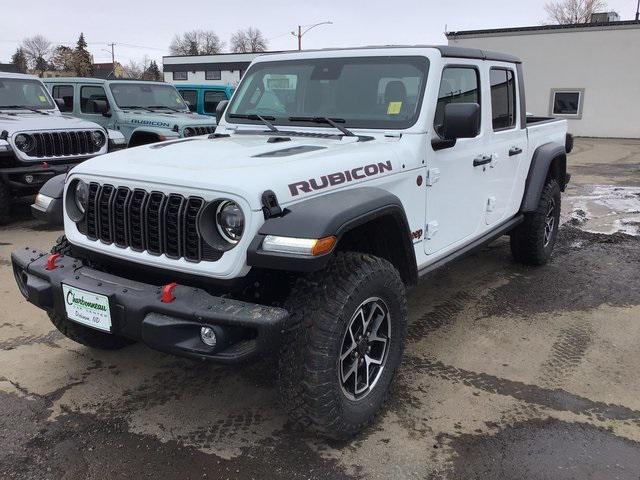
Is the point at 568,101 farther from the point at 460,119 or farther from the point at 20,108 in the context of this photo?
the point at 460,119

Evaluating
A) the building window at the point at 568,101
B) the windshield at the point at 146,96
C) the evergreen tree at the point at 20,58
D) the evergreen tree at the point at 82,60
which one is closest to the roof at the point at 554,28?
the building window at the point at 568,101

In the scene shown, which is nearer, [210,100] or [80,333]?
[80,333]

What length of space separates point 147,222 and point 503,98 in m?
3.15

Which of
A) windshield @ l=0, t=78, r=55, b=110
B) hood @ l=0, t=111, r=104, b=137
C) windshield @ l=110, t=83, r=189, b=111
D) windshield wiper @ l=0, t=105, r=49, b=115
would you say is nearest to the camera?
hood @ l=0, t=111, r=104, b=137

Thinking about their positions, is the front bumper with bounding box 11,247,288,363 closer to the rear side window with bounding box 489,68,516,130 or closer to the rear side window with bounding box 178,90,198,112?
the rear side window with bounding box 489,68,516,130

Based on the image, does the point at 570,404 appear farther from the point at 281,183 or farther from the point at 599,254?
the point at 599,254

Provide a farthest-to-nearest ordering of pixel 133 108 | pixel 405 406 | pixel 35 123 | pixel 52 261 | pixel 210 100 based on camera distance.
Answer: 1. pixel 210 100
2. pixel 133 108
3. pixel 35 123
4. pixel 405 406
5. pixel 52 261

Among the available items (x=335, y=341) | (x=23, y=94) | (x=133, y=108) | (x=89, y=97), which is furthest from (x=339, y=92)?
(x=89, y=97)

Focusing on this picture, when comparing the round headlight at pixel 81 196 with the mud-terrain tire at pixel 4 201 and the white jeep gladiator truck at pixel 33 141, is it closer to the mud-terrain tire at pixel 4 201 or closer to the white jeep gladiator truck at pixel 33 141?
the white jeep gladiator truck at pixel 33 141

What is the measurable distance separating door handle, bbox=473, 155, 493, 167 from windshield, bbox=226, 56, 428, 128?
0.77 metres

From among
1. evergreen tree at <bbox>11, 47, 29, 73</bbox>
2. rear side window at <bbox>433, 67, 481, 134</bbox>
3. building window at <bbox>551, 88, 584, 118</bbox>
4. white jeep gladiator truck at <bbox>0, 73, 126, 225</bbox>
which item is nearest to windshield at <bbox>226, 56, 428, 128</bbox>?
rear side window at <bbox>433, 67, 481, 134</bbox>

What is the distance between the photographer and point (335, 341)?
251cm

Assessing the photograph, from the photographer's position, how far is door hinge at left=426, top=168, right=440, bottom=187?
11.4ft

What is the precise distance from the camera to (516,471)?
8.53 feet
